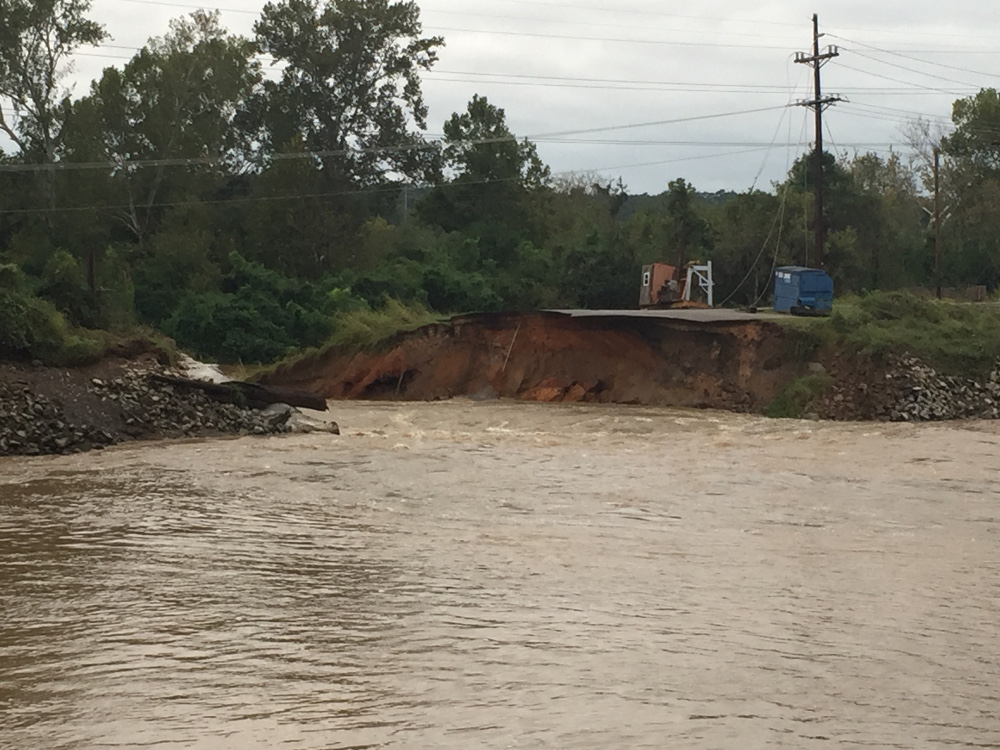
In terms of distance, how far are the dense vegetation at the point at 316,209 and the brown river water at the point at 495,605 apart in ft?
77.5

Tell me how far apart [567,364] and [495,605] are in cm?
2484

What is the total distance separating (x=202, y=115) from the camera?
5788 cm

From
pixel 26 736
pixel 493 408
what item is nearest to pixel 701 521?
pixel 26 736

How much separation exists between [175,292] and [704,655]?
4555 centimetres

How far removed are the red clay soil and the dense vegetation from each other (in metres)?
3.02

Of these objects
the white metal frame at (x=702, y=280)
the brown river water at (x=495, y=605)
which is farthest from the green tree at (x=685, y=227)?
the brown river water at (x=495, y=605)

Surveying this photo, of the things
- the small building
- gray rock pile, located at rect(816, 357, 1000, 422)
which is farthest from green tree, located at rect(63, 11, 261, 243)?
gray rock pile, located at rect(816, 357, 1000, 422)

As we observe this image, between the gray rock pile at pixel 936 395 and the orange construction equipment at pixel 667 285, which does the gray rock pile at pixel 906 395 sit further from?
the orange construction equipment at pixel 667 285

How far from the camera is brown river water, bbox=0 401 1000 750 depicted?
7.35 meters

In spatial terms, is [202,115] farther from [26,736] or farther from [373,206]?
[26,736]

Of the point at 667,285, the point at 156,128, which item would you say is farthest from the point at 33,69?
the point at 667,285

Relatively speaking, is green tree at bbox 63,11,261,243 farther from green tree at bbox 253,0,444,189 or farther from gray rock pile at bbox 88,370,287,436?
gray rock pile at bbox 88,370,287,436

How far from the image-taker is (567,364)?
34875 mm

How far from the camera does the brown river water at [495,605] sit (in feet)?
24.1
